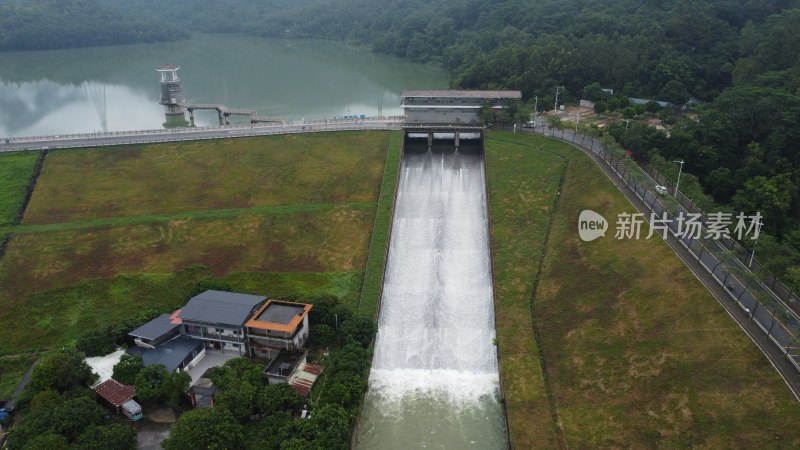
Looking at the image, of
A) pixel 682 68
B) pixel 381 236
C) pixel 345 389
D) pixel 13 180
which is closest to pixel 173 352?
pixel 345 389

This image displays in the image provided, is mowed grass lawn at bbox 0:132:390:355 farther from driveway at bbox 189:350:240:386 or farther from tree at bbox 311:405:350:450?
tree at bbox 311:405:350:450

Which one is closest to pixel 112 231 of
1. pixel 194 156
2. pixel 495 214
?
pixel 194 156

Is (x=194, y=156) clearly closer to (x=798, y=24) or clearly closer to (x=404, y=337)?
(x=404, y=337)

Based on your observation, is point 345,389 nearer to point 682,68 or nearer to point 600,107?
point 600,107

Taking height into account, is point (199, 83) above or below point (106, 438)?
above

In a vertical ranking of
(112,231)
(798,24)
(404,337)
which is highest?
(798,24)

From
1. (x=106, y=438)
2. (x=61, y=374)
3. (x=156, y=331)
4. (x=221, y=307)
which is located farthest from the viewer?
(x=221, y=307)
